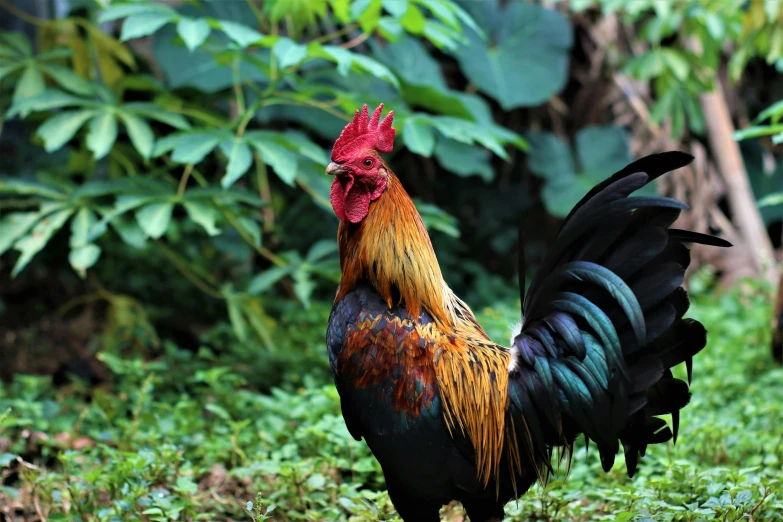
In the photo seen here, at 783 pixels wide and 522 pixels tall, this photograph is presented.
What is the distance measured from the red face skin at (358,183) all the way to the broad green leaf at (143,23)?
1.74 metres

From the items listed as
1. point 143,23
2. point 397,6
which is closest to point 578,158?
point 397,6

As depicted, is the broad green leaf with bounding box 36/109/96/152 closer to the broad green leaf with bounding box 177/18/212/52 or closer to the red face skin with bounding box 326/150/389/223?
the broad green leaf with bounding box 177/18/212/52

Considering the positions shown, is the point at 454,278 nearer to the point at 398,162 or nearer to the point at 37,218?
the point at 398,162

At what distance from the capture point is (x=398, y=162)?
7.12 metres

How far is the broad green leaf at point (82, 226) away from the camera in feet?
13.7

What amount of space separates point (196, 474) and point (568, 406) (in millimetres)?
1714

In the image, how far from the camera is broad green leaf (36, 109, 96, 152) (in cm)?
402

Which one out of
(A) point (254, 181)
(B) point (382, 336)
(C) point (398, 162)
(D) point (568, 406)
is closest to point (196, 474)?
(B) point (382, 336)

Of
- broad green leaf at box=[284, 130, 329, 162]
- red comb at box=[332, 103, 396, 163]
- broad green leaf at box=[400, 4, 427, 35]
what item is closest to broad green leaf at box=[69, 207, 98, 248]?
broad green leaf at box=[284, 130, 329, 162]

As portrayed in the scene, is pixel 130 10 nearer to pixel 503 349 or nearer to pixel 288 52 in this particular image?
pixel 288 52

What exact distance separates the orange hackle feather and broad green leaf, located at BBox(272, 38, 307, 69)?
124 cm

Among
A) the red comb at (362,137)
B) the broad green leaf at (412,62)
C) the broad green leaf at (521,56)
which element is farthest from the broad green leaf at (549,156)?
the red comb at (362,137)

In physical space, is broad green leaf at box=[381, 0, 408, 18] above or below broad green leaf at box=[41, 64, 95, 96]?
below

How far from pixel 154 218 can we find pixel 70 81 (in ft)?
3.20
